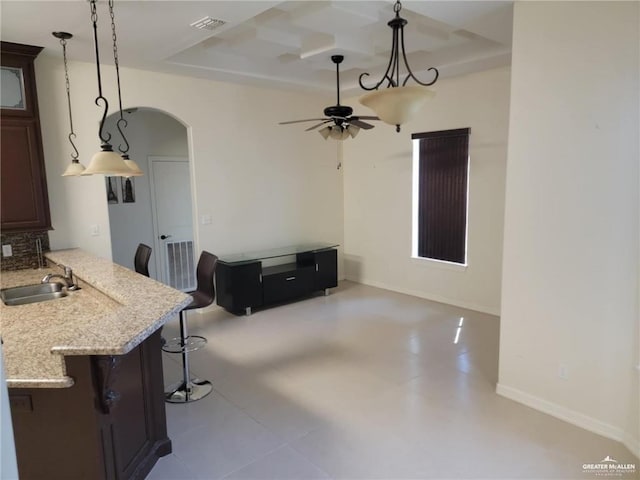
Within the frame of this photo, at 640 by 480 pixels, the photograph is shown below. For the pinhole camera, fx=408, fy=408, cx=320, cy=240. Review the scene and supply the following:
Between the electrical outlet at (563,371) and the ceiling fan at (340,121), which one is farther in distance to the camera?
the ceiling fan at (340,121)

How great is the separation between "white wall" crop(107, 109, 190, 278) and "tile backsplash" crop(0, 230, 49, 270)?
76.2 inches

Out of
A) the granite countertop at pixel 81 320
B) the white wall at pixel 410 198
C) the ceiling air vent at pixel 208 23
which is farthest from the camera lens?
the white wall at pixel 410 198

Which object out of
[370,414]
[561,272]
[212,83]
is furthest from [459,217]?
[212,83]

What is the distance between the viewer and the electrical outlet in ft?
9.27

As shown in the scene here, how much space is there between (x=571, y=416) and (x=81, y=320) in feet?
10.8

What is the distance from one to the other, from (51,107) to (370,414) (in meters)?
4.12

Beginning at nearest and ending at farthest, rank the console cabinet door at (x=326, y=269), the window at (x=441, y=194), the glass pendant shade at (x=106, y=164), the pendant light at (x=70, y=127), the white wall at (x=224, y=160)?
the glass pendant shade at (x=106, y=164), the pendant light at (x=70, y=127), the white wall at (x=224, y=160), the window at (x=441, y=194), the console cabinet door at (x=326, y=269)

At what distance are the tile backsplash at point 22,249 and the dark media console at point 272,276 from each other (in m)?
1.95

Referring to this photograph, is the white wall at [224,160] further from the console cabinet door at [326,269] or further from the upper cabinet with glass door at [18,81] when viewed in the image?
the console cabinet door at [326,269]

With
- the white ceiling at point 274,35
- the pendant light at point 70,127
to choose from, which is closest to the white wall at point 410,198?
the white ceiling at point 274,35

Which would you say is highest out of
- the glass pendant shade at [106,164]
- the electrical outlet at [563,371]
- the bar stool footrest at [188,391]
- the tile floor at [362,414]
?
the glass pendant shade at [106,164]

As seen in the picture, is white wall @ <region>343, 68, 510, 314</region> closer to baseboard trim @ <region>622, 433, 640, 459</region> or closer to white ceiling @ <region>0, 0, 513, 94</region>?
white ceiling @ <region>0, 0, 513, 94</region>

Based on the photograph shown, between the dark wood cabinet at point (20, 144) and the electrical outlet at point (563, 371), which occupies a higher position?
the dark wood cabinet at point (20, 144)

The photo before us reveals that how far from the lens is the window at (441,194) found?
528 centimetres
